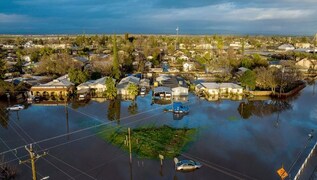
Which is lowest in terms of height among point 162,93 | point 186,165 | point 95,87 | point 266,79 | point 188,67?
point 186,165

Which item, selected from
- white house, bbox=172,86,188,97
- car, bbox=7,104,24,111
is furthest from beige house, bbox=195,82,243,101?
car, bbox=7,104,24,111

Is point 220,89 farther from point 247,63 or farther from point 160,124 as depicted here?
point 247,63

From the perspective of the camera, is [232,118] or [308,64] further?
[308,64]

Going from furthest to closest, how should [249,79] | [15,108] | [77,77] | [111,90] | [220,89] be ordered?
[77,77], [220,89], [249,79], [111,90], [15,108]

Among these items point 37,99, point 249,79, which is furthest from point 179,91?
point 37,99

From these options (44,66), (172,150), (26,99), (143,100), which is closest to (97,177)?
(172,150)

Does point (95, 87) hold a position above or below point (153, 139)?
above

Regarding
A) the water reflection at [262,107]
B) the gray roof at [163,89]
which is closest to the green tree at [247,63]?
the water reflection at [262,107]

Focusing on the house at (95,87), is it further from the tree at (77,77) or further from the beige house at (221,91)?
the beige house at (221,91)
